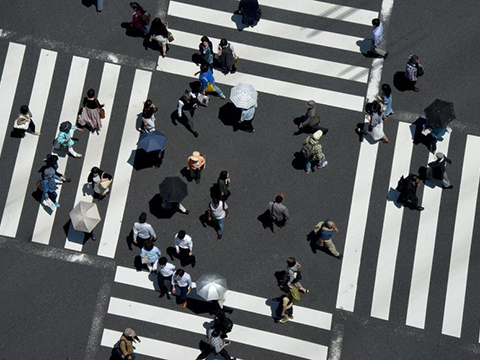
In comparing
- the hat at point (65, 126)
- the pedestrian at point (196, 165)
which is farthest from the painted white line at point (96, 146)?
the pedestrian at point (196, 165)

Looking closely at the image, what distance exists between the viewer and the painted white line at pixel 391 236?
89.2ft

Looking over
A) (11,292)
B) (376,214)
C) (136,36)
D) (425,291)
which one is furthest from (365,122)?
(11,292)

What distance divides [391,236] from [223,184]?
19.7 ft

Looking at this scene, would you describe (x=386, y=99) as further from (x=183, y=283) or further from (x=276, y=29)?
(x=183, y=283)

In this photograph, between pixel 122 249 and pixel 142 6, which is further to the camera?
pixel 142 6

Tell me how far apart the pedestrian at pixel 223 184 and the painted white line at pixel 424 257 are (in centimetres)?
669

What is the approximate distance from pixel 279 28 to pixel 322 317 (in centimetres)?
1031

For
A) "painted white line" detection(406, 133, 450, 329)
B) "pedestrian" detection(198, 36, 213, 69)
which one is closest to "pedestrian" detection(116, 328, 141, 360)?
"painted white line" detection(406, 133, 450, 329)

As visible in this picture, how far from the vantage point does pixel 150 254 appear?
86.8 feet

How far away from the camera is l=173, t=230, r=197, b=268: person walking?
26.3 metres

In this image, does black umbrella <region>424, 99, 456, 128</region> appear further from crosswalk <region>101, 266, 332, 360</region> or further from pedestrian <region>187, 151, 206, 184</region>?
pedestrian <region>187, 151, 206, 184</region>

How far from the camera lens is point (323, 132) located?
28.4 metres

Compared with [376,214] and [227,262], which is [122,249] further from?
[376,214]

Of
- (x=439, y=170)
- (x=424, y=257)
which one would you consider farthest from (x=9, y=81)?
(x=424, y=257)
